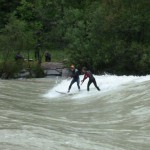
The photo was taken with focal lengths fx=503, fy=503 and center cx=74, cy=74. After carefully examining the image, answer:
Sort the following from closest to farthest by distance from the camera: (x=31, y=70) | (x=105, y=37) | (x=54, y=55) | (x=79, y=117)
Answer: (x=79, y=117)
(x=105, y=37)
(x=31, y=70)
(x=54, y=55)

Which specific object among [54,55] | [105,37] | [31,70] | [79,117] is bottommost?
[31,70]

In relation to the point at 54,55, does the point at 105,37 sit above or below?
above

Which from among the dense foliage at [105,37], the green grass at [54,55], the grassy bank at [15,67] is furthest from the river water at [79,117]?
the green grass at [54,55]

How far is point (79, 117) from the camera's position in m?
20.5

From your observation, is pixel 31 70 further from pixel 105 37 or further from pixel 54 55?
pixel 54 55

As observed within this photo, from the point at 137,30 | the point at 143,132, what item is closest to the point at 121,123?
the point at 143,132

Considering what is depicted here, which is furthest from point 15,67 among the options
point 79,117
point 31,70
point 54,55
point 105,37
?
point 79,117

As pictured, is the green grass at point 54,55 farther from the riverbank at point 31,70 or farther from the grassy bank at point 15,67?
the riverbank at point 31,70

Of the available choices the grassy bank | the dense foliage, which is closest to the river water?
the dense foliage

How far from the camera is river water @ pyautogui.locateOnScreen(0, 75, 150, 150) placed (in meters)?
14.4

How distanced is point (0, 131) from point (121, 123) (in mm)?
4973

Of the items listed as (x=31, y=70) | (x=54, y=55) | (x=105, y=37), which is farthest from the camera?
(x=54, y=55)

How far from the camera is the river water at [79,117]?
14.4 m

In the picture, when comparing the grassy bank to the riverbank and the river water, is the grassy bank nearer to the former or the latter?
the riverbank
